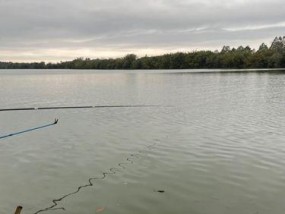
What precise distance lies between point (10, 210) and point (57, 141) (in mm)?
7346

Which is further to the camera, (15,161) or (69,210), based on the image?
(15,161)

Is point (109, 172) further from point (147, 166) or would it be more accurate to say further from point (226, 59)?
point (226, 59)

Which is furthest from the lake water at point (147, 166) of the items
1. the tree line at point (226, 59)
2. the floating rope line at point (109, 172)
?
the tree line at point (226, 59)

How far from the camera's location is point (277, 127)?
723 inches

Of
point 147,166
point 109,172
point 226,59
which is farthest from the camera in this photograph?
point 226,59

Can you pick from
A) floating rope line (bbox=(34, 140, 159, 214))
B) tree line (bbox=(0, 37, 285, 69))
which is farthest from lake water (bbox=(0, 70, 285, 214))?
tree line (bbox=(0, 37, 285, 69))

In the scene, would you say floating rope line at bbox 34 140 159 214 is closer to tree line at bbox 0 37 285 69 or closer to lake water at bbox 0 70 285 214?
lake water at bbox 0 70 285 214

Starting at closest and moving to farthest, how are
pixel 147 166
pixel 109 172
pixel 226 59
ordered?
pixel 109 172
pixel 147 166
pixel 226 59

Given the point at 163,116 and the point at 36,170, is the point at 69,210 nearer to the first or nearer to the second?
the point at 36,170

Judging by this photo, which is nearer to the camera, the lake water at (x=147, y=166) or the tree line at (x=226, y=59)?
the lake water at (x=147, y=166)

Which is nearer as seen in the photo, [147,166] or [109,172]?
[109,172]

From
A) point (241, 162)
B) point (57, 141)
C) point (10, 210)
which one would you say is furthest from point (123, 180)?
point (57, 141)

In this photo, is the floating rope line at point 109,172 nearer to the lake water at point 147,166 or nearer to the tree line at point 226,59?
the lake water at point 147,166

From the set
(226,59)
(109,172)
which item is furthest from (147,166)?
(226,59)
